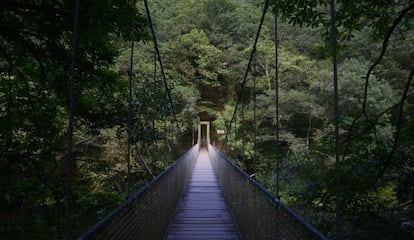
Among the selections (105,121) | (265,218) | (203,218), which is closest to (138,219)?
(265,218)

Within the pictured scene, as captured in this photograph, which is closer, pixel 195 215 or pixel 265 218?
pixel 265 218

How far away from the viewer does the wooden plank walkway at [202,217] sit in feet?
8.50

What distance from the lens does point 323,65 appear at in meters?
9.77

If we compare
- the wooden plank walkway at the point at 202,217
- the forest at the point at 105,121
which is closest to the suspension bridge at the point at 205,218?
the wooden plank walkway at the point at 202,217

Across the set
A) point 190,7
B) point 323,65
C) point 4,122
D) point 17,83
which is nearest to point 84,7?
point 4,122

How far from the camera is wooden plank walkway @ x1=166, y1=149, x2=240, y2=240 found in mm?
2592

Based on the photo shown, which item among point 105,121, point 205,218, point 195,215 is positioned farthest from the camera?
point 195,215

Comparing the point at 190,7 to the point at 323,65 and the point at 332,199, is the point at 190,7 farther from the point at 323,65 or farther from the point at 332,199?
the point at 332,199

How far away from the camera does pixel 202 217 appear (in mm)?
3154

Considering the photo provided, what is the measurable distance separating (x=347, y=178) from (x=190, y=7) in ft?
52.4

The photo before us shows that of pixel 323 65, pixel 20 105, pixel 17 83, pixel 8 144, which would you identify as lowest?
pixel 8 144

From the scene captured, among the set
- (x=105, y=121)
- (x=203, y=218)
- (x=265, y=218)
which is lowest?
(x=203, y=218)

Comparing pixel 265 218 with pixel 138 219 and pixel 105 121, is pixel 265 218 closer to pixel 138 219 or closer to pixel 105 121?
pixel 138 219

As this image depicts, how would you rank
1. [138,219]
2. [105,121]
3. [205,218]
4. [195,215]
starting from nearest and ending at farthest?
[138,219]
[105,121]
[205,218]
[195,215]
